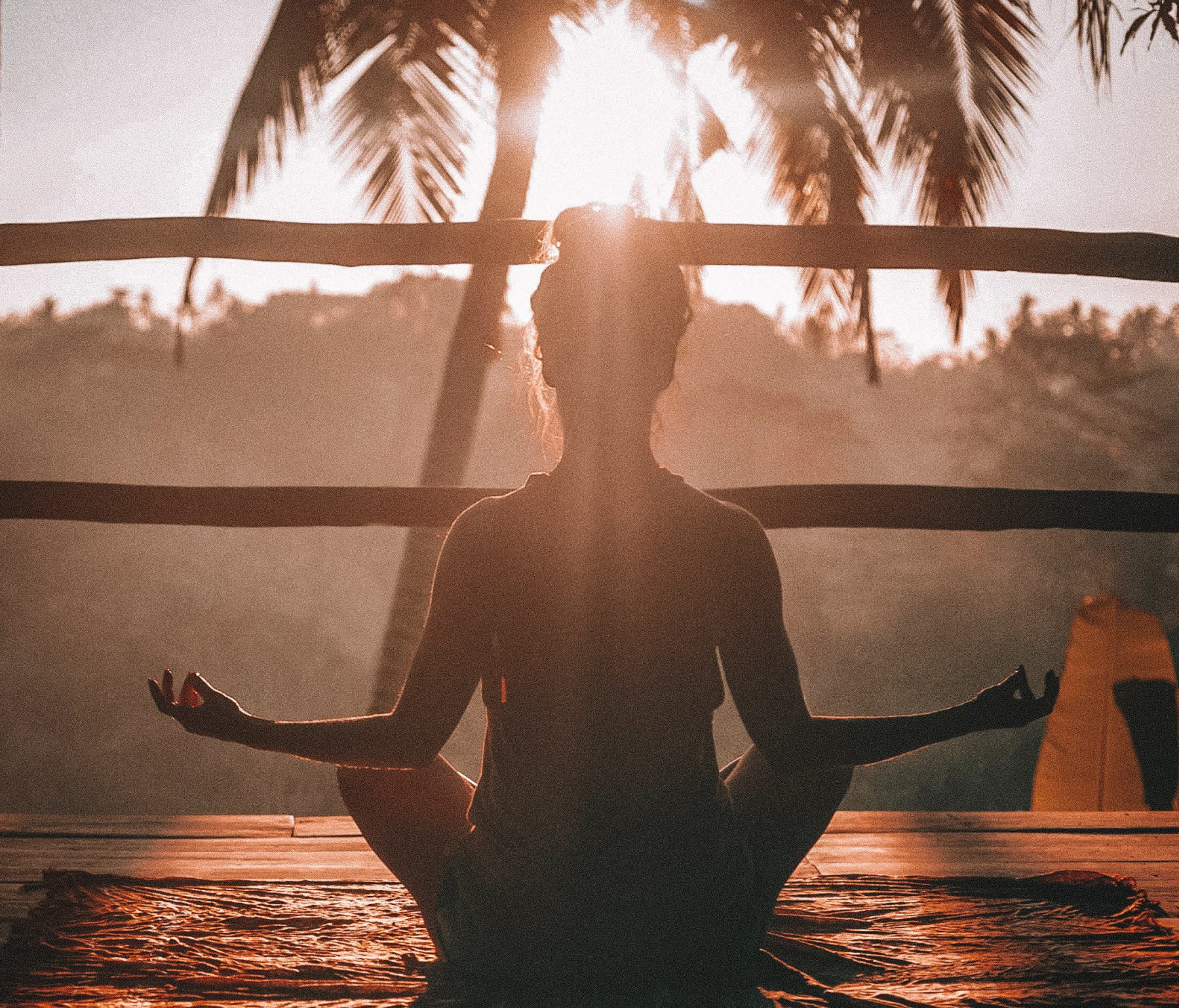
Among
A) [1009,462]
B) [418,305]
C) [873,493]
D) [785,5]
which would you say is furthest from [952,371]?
[873,493]

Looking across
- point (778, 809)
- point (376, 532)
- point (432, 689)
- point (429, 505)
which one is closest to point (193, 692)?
point (432, 689)

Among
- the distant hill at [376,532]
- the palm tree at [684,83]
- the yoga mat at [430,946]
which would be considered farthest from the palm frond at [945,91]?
the distant hill at [376,532]

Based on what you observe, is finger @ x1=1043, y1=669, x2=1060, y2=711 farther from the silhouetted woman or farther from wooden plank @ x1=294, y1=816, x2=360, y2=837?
wooden plank @ x1=294, y1=816, x2=360, y2=837

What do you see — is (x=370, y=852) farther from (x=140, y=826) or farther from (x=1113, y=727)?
(x=1113, y=727)

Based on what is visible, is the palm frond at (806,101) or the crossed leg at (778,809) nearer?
the crossed leg at (778,809)

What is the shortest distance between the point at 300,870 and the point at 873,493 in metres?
1.81

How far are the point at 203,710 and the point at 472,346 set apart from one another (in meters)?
5.42

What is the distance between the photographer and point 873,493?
2705 mm

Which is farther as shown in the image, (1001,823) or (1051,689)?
(1001,823)

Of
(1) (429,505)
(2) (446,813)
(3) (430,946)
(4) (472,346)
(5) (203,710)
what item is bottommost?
(3) (430,946)

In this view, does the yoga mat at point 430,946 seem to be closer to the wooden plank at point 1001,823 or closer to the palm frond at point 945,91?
the wooden plank at point 1001,823

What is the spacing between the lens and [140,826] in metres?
2.63

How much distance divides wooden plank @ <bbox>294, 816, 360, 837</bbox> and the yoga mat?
441 millimetres

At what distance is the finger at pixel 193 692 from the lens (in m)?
1.33
